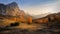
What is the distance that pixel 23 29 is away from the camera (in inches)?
244

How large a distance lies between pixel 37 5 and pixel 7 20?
4.86ft

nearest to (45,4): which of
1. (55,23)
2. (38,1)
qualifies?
(38,1)

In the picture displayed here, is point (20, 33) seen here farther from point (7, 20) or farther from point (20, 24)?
point (7, 20)

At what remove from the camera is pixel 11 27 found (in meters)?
6.15

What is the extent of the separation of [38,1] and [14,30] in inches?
66.0

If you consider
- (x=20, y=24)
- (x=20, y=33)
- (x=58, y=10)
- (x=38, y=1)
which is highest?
(x=38, y=1)

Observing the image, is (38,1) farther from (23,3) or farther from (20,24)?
(20,24)

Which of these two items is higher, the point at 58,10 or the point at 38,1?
the point at 38,1

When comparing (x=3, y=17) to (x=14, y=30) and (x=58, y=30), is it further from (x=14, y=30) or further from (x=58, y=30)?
(x=58, y=30)

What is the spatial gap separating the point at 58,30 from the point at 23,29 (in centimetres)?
149

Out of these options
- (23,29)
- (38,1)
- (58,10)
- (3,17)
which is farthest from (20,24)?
(58,10)

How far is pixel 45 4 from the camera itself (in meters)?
6.45

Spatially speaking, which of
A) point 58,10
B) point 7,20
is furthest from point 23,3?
point 58,10

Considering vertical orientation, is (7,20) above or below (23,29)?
above
